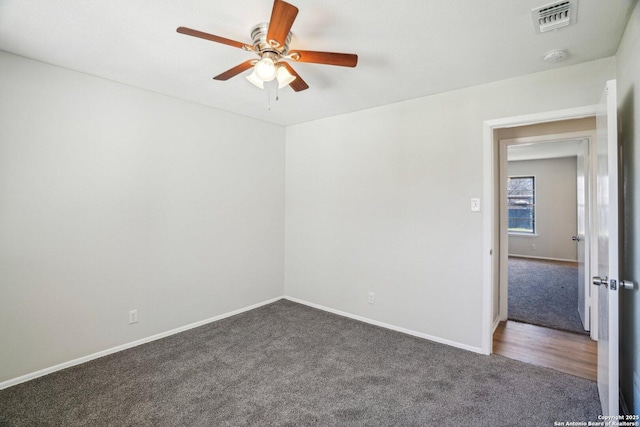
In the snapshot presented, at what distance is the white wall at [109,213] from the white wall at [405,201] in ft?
2.73

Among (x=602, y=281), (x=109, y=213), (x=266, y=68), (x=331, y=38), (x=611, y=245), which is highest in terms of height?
(x=331, y=38)

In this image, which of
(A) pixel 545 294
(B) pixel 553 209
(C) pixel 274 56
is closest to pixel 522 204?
(B) pixel 553 209

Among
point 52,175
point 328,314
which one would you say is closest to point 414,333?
point 328,314

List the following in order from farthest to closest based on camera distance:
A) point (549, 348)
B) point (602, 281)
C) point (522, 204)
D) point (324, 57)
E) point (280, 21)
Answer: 1. point (522, 204)
2. point (549, 348)
3. point (324, 57)
4. point (602, 281)
5. point (280, 21)

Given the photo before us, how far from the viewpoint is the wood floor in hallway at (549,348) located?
8.55 ft

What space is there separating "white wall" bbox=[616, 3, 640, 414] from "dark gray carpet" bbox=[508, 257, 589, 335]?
1.66 m

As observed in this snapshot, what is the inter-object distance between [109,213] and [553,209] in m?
8.88

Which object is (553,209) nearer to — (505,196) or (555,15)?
(505,196)

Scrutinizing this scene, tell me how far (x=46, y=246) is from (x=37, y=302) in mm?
441

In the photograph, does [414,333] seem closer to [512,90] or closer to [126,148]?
[512,90]

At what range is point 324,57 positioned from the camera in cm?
189

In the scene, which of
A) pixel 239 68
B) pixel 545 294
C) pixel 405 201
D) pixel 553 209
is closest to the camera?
pixel 239 68

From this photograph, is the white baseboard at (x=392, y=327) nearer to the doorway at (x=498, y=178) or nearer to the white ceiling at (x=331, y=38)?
the doorway at (x=498, y=178)

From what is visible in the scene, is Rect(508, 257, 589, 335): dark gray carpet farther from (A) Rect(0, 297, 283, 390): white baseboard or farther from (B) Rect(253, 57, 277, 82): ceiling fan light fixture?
(B) Rect(253, 57, 277, 82): ceiling fan light fixture
